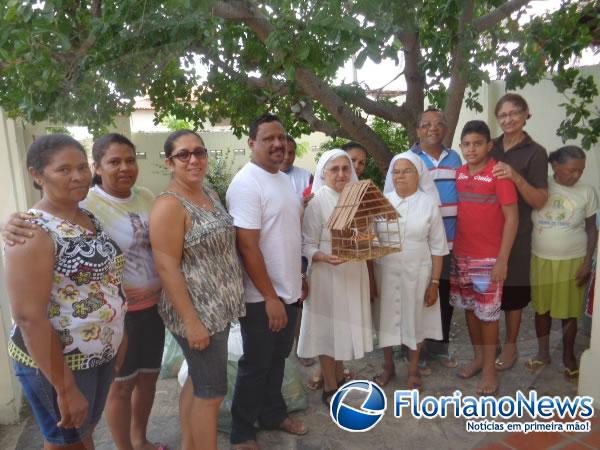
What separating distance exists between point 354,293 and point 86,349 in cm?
110

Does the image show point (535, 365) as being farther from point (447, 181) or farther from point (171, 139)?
point (171, 139)

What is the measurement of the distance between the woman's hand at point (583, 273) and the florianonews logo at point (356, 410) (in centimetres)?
111

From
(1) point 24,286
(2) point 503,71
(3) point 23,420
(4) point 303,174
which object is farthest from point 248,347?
(2) point 503,71

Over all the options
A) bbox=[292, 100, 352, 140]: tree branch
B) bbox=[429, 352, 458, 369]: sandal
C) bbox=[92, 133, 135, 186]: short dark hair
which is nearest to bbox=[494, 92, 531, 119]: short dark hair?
bbox=[292, 100, 352, 140]: tree branch

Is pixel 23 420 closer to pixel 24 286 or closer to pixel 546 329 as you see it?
pixel 24 286

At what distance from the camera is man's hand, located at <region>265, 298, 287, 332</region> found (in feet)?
5.39

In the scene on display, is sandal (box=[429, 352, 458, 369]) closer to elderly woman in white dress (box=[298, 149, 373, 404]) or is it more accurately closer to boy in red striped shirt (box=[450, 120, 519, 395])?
boy in red striped shirt (box=[450, 120, 519, 395])

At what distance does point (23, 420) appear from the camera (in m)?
2.06

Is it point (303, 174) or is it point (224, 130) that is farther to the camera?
point (303, 174)

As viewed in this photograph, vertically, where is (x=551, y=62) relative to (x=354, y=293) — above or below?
above

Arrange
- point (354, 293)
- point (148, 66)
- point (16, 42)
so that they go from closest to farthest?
point (16, 42)
point (148, 66)
point (354, 293)

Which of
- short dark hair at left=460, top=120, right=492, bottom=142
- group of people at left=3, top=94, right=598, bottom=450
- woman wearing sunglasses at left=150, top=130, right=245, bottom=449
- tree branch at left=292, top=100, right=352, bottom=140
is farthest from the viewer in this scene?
tree branch at left=292, top=100, right=352, bottom=140

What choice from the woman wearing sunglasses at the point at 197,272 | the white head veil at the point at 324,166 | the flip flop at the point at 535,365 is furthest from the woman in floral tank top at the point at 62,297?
the flip flop at the point at 535,365

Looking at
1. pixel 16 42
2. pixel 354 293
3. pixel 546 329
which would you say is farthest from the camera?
pixel 546 329
